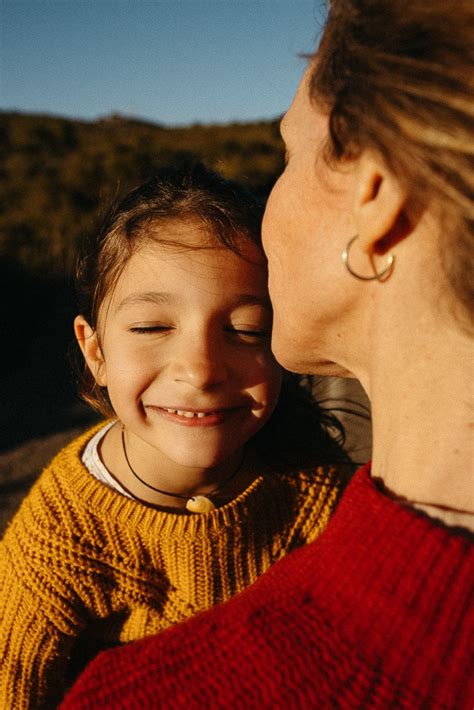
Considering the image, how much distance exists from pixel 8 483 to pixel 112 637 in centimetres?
208

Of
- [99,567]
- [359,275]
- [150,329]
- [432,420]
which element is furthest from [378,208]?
[99,567]

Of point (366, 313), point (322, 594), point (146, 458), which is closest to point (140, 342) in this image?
point (146, 458)

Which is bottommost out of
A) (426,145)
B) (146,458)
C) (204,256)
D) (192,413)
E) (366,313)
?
(146,458)

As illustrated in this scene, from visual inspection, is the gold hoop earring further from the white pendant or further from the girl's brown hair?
the white pendant

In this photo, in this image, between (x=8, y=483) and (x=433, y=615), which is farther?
(x=8, y=483)

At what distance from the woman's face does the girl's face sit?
227 millimetres

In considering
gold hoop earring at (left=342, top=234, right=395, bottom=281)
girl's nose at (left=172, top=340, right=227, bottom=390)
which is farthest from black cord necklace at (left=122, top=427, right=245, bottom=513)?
gold hoop earring at (left=342, top=234, right=395, bottom=281)

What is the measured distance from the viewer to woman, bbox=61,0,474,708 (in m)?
0.88

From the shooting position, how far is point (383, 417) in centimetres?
117

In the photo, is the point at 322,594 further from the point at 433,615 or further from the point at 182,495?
the point at 182,495

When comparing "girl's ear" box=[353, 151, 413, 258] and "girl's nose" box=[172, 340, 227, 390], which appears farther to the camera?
"girl's nose" box=[172, 340, 227, 390]

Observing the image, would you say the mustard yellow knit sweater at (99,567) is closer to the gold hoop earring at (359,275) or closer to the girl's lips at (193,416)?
the girl's lips at (193,416)

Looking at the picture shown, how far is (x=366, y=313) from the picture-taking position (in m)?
1.16

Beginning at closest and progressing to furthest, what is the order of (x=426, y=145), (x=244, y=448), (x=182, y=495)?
(x=426, y=145) → (x=182, y=495) → (x=244, y=448)
